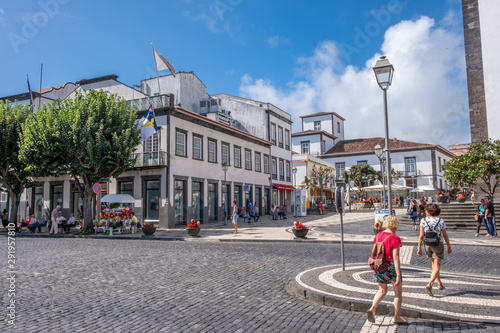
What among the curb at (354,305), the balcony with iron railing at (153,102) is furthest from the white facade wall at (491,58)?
the curb at (354,305)

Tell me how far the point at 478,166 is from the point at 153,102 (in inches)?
773

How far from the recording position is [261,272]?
9125mm

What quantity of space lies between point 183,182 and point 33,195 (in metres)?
14.0

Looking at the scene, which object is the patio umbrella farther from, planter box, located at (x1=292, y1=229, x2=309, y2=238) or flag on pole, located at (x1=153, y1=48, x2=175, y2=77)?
flag on pole, located at (x1=153, y1=48, x2=175, y2=77)

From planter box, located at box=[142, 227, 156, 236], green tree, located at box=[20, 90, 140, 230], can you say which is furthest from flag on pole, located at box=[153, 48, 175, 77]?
planter box, located at box=[142, 227, 156, 236]

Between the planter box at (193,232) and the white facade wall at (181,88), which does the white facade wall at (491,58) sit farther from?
the white facade wall at (181,88)

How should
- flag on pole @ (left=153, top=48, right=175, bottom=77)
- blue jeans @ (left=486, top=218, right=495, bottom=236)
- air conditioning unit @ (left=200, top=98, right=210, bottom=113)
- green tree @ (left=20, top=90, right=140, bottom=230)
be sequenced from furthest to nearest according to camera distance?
air conditioning unit @ (left=200, top=98, right=210, bottom=113)
flag on pole @ (left=153, top=48, right=175, bottom=77)
green tree @ (left=20, top=90, right=140, bottom=230)
blue jeans @ (left=486, top=218, right=495, bottom=236)

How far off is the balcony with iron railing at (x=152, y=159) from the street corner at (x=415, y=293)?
60.5ft

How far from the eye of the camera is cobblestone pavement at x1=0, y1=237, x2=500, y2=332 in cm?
522

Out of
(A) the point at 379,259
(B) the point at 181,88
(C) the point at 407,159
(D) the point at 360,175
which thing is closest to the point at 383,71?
(A) the point at 379,259

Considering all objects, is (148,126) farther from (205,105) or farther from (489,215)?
(489,215)

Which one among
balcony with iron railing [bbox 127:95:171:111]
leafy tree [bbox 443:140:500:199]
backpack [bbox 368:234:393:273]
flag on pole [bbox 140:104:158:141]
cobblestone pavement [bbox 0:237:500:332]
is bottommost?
cobblestone pavement [bbox 0:237:500:332]

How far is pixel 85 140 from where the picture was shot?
21266mm

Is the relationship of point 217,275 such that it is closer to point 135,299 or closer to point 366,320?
point 135,299
